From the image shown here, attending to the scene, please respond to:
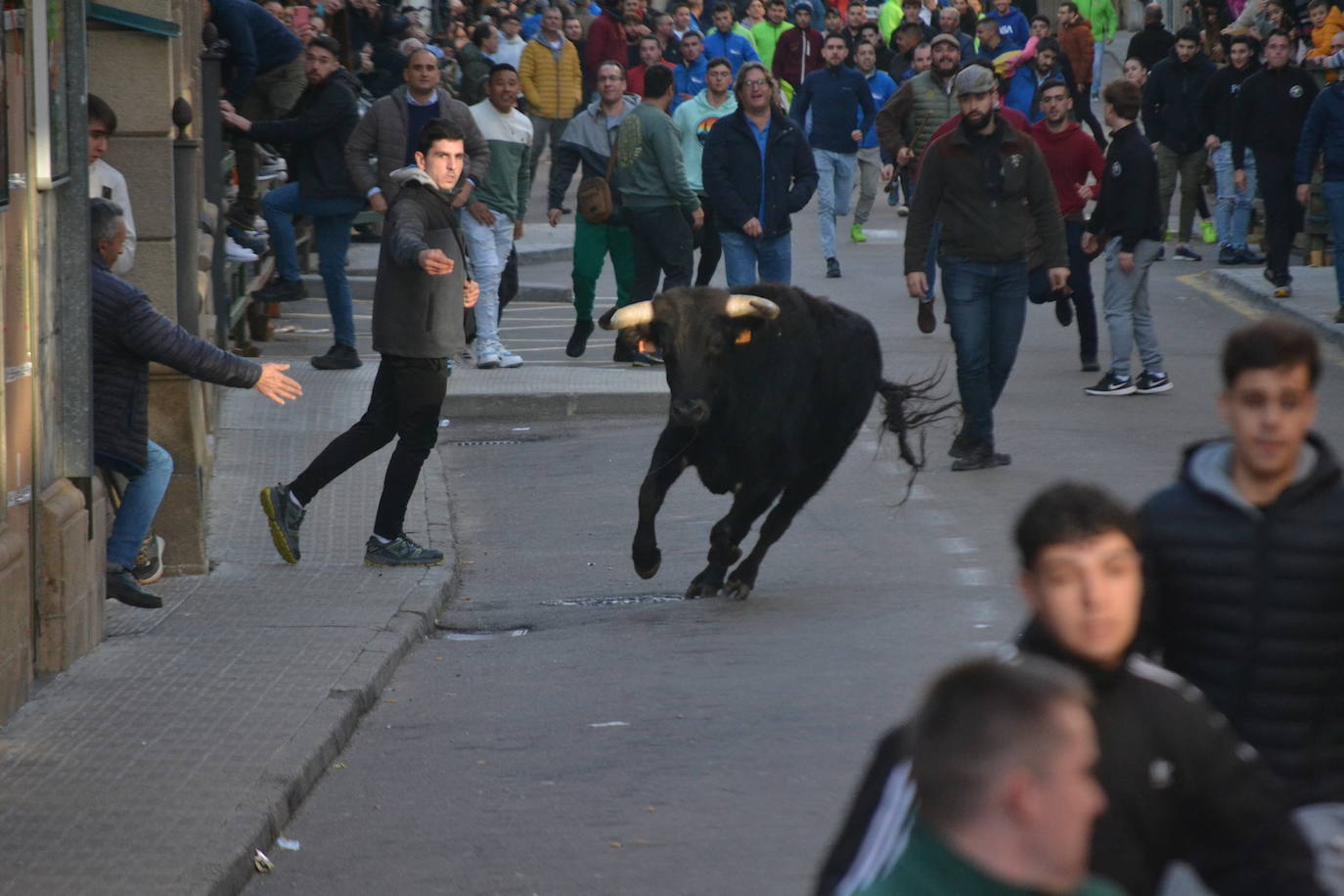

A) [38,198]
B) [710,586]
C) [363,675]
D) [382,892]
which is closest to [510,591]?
[710,586]

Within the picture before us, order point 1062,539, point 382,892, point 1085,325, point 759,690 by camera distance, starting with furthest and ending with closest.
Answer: point 1085,325 → point 759,690 → point 382,892 → point 1062,539

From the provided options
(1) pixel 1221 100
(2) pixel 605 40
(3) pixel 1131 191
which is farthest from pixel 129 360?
(2) pixel 605 40

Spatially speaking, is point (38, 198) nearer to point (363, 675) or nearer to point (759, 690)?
point (363, 675)

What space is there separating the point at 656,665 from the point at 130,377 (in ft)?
7.71

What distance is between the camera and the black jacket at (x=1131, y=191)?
1404cm

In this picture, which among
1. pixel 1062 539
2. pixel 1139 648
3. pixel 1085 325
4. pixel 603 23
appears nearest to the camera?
pixel 1062 539

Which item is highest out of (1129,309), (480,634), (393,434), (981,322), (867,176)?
(867,176)

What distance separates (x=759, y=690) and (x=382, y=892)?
2.23 meters

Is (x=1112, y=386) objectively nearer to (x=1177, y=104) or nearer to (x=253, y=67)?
(x=253, y=67)

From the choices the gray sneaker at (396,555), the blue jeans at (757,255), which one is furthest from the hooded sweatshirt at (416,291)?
the blue jeans at (757,255)

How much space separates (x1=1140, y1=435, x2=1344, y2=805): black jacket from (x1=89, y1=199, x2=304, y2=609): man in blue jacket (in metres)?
4.82

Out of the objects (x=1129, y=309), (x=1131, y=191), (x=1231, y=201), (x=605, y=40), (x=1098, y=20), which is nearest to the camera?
(x=1131, y=191)

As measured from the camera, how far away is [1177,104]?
2139 cm

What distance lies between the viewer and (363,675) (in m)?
7.82
